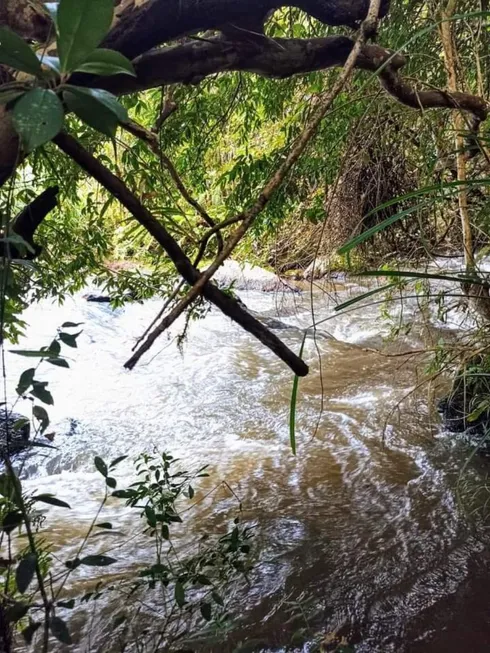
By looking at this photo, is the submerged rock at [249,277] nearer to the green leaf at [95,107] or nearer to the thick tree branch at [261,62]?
the thick tree branch at [261,62]

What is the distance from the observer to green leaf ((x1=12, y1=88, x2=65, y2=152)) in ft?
1.59

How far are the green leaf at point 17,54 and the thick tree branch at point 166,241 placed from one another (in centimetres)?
42

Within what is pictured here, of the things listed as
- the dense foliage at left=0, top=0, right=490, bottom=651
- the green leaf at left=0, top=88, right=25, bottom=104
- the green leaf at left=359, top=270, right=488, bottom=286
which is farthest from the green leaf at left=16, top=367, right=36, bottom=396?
the green leaf at left=359, top=270, right=488, bottom=286

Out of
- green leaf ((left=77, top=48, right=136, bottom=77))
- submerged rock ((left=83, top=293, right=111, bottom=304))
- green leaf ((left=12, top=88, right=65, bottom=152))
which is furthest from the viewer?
submerged rock ((left=83, top=293, right=111, bottom=304))

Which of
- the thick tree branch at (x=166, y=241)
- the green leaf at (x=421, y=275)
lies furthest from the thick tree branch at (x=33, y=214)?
the green leaf at (x=421, y=275)

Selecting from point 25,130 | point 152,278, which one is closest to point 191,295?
point 25,130

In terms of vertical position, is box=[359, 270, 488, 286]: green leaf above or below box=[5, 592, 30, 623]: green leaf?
above

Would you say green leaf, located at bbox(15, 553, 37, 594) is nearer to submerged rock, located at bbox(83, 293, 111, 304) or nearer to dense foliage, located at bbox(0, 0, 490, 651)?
dense foliage, located at bbox(0, 0, 490, 651)

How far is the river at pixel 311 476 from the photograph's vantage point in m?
1.78

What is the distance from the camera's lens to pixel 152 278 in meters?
2.74

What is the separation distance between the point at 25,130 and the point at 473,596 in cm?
192

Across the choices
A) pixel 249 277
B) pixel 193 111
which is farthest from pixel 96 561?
pixel 249 277

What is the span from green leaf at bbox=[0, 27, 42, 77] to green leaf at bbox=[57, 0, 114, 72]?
3 cm

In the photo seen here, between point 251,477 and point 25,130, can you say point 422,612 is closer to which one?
point 251,477
